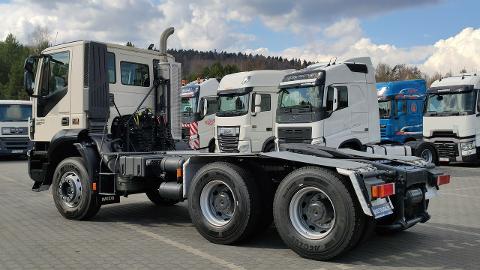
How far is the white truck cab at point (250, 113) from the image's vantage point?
1800 cm

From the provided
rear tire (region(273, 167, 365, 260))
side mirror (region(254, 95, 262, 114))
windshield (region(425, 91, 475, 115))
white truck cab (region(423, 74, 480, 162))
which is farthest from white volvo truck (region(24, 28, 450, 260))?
windshield (region(425, 91, 475, 115))

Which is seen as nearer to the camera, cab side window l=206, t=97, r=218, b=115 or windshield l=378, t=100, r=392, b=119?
windshield l=378, t=100, r=392, b=119

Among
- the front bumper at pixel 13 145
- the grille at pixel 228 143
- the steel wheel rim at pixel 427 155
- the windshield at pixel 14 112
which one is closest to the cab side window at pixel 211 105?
the grille at pixel 228 143

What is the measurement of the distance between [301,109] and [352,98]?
55.1 inches

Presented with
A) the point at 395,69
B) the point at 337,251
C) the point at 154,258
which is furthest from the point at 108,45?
the point at 395,69

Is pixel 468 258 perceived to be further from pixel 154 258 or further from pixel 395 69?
pixel 395 69

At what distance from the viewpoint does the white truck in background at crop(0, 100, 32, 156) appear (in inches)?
858

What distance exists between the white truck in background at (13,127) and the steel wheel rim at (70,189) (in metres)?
14.5

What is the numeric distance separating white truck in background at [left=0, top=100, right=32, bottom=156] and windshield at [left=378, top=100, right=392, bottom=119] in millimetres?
13780

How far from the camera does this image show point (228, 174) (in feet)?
20.8

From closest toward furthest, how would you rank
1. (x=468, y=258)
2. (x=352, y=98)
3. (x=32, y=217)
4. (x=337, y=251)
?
(x=337, y=251) → (x=468, y=258) → (x=32, y=217) → (x=352, y=98)

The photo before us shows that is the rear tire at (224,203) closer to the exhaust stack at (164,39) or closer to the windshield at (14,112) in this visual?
the exhaust stack at (164,39)

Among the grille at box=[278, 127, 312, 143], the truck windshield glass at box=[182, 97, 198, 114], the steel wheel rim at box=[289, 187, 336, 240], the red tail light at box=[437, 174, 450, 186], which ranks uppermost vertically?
the truck windshield glass at box=[182, 97, 198, 114]

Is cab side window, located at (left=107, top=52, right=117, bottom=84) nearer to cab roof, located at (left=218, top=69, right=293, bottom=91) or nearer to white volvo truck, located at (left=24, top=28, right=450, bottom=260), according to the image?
white volvo truck, located at (left=24, top=28, right=450, bottom=260)
